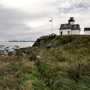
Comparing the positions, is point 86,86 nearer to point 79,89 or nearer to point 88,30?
point 79,89

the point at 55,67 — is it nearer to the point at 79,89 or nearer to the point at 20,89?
the point at 79,89

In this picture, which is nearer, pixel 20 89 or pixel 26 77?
pixel 20 89

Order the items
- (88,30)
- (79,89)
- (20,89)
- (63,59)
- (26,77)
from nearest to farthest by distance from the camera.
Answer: (20,89) < (79,89) < (26,77) < (63,59) < (88,30)

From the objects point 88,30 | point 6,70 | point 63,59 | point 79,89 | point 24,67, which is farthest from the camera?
point 88,30

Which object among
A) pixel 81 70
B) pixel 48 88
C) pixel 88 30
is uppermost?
pixel 88 30

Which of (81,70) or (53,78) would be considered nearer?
(53,78)

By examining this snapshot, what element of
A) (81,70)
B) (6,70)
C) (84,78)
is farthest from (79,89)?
(6,70)

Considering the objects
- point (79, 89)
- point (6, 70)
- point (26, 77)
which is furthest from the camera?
point (6, 70)

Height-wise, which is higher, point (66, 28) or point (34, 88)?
point (66, 28)

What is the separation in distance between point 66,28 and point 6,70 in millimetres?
37731

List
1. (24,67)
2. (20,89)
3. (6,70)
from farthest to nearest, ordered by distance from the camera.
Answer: (24,67), (6,70), (20,89)

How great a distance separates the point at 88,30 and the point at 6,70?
3864 cm

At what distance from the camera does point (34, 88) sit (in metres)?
6.29

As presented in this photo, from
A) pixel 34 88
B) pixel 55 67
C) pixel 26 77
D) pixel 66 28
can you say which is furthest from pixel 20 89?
pixel 66 28
